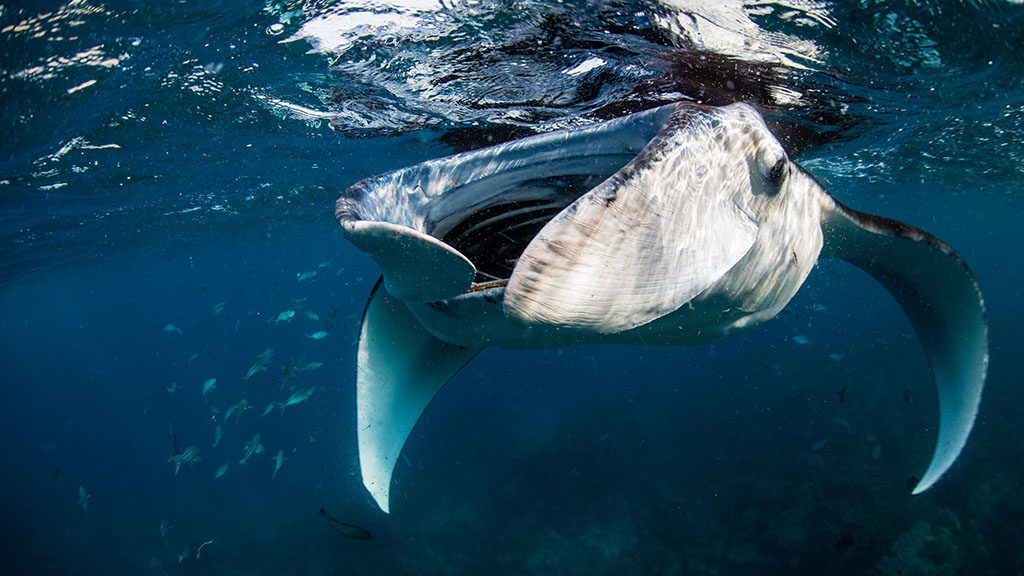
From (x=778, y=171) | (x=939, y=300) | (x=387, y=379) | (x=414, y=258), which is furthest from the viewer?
(x=939, y=300)

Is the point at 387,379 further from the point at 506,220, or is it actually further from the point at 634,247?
the point at 634,247

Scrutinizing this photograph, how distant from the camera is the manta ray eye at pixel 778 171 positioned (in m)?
2.03

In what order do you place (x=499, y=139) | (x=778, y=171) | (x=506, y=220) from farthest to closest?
1. (x=499, y=139)
2. (x=506, y=220)
3. (x=778, y=171)

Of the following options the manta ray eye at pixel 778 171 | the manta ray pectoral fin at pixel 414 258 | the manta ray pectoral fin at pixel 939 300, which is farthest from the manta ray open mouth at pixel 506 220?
the manta ray pectoral fin at pixel 939 300

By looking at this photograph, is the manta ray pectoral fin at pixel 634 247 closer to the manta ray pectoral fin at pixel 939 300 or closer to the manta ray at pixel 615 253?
the manta ray at pixel 615 253

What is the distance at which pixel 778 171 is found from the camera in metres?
2.05

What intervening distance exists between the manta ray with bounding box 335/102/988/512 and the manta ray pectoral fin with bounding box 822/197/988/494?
0.01 m

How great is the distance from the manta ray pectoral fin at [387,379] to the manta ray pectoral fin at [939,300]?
2.69m

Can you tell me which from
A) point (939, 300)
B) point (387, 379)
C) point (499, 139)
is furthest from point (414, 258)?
point (499, 139)

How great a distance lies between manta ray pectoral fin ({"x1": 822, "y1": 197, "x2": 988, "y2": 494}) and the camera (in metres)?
3.12

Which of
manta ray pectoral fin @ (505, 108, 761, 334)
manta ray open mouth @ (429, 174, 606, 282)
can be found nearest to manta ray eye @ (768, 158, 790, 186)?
manta ray pectoral fin @ (505, 108, 761, 334)

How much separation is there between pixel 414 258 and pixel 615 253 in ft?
1.84

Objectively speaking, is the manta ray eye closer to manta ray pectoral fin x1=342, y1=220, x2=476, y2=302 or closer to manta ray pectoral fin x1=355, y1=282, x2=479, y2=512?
manta ray pectoral fin x1=342, y1=220, x2=476, y2=302

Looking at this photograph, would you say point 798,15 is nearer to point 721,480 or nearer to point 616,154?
point 616,154
